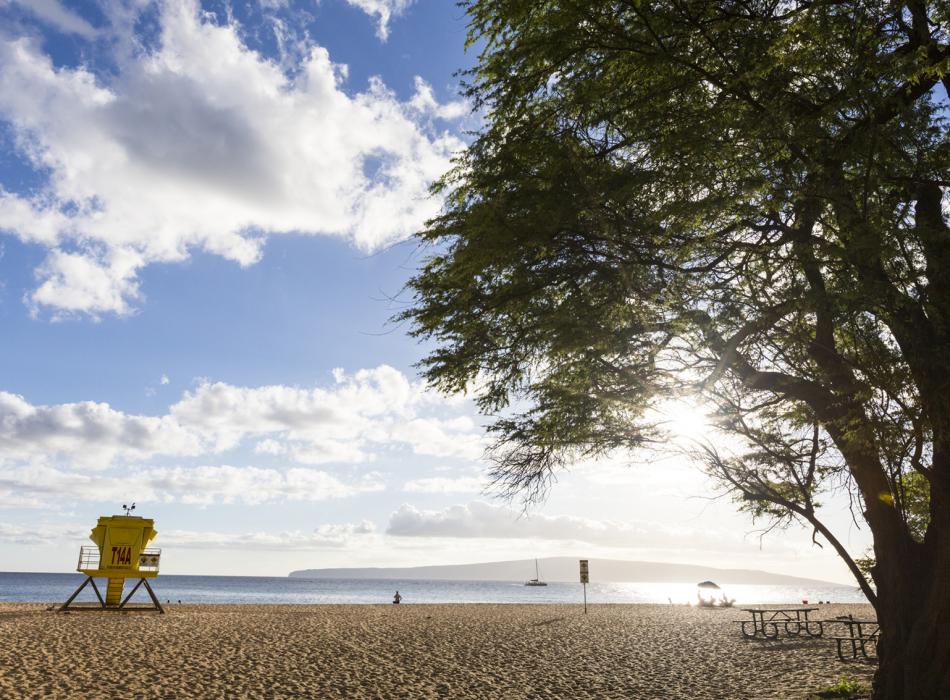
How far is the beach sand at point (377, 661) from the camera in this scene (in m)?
10.6

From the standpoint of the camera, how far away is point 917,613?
26.0ft

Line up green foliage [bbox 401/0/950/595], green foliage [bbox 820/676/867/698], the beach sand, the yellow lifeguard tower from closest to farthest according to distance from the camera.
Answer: green foliage [bbox 401/0/950/595] → green foliage [bbox 820/676/867/698] → the beach sand → the yellow lifeguard tower

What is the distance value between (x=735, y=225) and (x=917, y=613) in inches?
216

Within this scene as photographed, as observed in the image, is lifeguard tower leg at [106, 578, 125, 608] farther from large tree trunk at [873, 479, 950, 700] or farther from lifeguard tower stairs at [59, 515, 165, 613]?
large tree trunk at [873, 479, 950, 700]

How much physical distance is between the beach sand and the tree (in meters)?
5.42

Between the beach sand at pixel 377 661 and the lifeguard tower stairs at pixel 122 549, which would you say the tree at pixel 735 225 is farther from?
the lifeguard tower stairs at pixel 122 549

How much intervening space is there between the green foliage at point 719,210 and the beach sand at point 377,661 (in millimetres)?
6100

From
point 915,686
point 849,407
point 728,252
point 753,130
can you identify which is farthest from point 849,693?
point 753,130

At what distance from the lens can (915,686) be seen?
7.62 meters

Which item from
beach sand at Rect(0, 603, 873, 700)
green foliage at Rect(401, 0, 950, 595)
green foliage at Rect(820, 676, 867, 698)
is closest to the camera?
green foliage at Rect(401, 0, 950, 595)

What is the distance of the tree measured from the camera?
5.90 m

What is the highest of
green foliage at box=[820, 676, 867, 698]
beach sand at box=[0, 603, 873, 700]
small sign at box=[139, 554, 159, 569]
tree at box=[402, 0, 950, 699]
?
tree at box=[402, 0, 950, 699]

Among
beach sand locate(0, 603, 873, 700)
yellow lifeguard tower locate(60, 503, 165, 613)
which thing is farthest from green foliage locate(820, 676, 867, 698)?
yellow lifeguard tower locate(60, 503, 165, 613)

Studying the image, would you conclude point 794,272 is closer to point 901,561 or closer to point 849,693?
point 901,561
